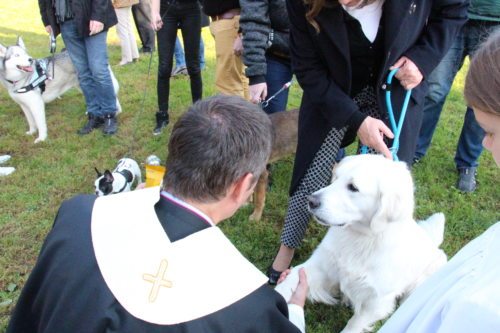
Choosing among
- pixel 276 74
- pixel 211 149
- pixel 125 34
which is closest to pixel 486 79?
pixel 211 149

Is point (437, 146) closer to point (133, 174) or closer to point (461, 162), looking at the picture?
point (461, 162)

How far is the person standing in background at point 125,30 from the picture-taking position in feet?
25.7

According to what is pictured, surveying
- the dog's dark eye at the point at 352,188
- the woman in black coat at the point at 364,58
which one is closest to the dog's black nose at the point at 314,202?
the dog's dark eye at the point at 352,188

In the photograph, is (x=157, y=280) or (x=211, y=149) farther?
(x=211, y=149)

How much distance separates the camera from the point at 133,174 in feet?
13.3

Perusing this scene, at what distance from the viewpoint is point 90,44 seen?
489 cm

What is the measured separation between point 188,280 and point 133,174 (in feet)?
9.94

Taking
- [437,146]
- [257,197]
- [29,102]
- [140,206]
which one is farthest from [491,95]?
[29,102]

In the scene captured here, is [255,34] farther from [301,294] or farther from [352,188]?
[301,294]

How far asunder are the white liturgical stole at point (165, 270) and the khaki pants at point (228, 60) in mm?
2752

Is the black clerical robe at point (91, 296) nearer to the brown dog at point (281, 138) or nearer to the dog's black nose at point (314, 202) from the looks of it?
the dog's black nose at point (314, 202)

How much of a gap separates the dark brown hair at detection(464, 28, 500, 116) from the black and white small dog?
3.08 meters

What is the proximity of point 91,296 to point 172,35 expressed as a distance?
4.14m

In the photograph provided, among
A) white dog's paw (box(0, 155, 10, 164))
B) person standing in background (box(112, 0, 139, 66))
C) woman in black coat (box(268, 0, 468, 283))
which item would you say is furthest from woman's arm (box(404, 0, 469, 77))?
person standing in background (box(112, 0, 139, 66))
